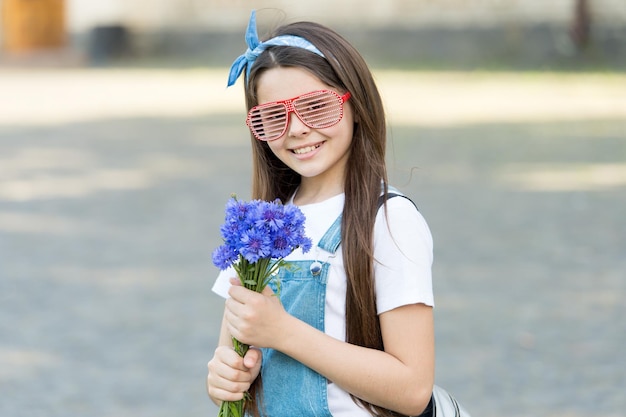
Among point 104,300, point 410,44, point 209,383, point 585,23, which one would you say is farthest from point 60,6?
point 209,383

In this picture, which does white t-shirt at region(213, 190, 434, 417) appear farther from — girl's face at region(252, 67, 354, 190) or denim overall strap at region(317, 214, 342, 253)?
girl's face at region(252, 67, 354, 190)

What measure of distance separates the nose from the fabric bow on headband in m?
0.13

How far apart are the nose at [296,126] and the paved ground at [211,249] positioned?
0.47 meters

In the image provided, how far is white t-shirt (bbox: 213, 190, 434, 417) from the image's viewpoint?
204 cm

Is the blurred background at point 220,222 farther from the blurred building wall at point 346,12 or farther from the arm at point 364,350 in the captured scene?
the blurred building wall at point 346,12

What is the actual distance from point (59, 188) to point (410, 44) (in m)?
15.8

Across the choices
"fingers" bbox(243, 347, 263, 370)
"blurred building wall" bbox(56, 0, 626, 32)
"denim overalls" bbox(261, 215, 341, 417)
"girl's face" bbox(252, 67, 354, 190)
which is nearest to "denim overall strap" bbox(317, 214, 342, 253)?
"denim overalls" bbox(261, 215, 341, 417)

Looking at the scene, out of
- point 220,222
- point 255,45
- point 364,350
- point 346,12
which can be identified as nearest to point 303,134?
point 255,45

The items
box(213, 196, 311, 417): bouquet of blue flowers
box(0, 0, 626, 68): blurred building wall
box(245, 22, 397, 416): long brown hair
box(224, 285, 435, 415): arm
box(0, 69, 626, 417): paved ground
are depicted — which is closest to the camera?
box(213, 196, 311, 417): bouquet of blue flowers

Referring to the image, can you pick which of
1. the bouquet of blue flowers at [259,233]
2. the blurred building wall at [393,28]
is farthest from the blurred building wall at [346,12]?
the bouquet of blue flowers at [259,233]

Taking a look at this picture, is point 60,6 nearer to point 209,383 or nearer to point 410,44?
point 410,44

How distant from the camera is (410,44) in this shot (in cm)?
2414

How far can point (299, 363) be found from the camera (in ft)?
6.78

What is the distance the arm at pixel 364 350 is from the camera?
1956mm
